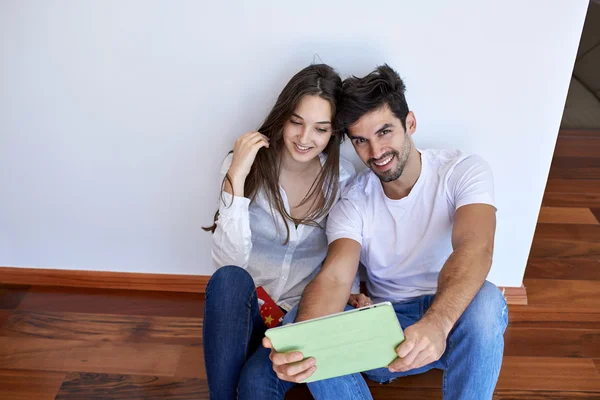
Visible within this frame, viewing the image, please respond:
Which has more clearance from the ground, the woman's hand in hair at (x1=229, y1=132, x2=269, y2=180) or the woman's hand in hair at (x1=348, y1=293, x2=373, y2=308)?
the woman's hand in hair at (x1=229, y1=132, x2=269, y2=180)

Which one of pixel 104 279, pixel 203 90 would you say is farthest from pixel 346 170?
pixel 104 279

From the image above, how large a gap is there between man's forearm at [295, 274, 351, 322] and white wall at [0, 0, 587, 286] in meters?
0.50

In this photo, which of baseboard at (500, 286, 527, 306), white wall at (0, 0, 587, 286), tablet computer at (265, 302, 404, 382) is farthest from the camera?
baseboard at (500, 286, 527, 306)

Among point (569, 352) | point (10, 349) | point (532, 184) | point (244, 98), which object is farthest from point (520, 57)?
point (10, 349)

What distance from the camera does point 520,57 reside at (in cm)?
155

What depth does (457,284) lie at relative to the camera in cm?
136

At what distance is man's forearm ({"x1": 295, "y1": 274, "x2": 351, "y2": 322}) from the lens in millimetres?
1458

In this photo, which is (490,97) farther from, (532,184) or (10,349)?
(10,349)

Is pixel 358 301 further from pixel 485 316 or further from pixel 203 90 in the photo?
pixel 203 90

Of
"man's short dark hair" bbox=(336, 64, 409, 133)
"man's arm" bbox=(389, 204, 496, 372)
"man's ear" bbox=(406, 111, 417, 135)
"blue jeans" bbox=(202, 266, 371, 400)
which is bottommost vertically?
"blue jeans" bbox=(202, 266, 371, 400)

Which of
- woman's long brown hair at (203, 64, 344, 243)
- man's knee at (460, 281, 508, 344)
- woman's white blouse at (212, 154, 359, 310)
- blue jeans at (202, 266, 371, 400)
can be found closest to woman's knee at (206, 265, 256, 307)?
blue jeans at (202, 266, 371, 400)

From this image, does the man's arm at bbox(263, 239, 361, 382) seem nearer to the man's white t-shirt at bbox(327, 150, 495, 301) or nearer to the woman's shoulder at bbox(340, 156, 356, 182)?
the man's white t-shirt at bbox(327, 150, 495, 301)

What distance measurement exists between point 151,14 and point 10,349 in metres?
1.10

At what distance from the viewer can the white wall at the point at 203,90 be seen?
5.00ft
